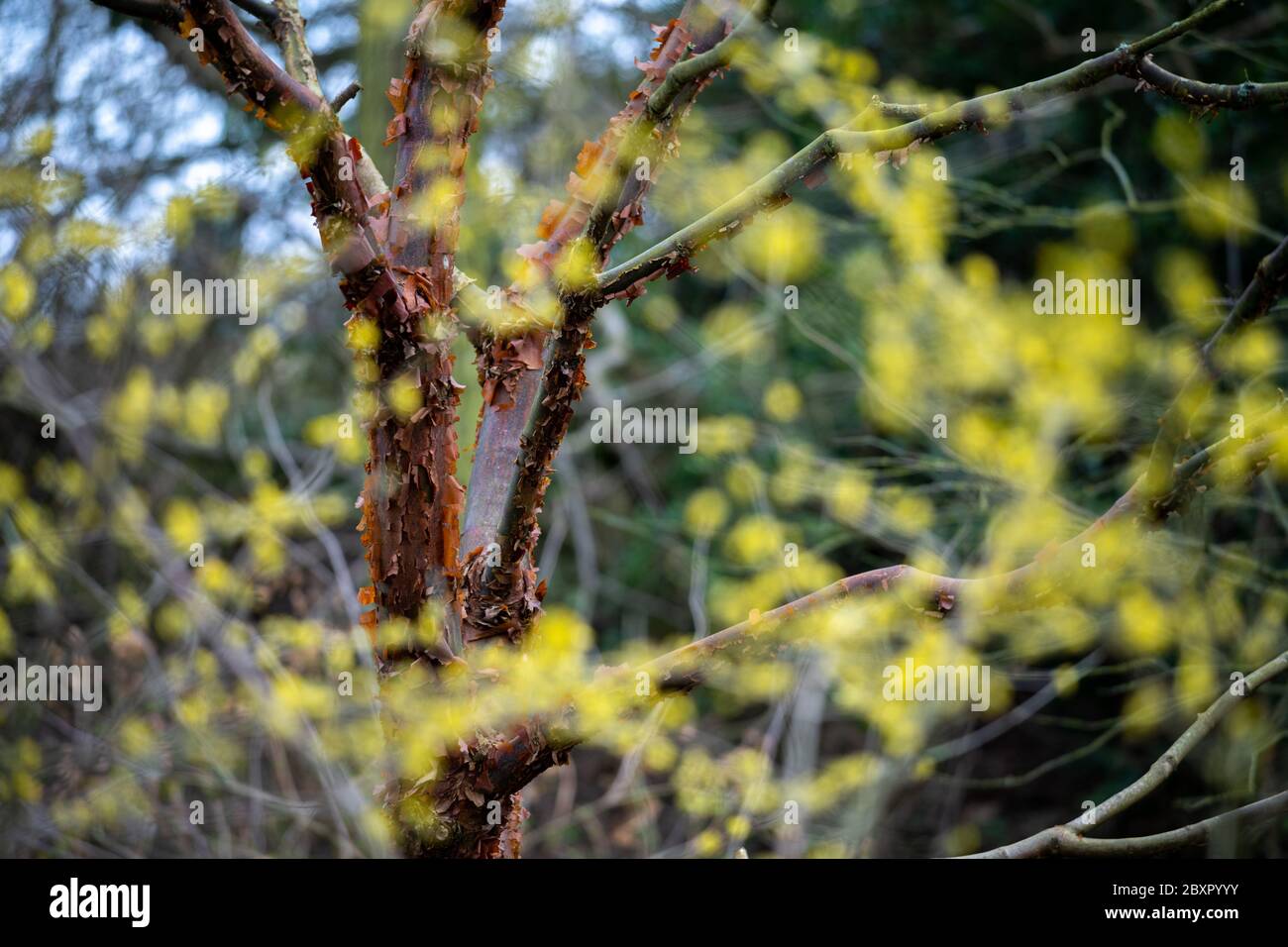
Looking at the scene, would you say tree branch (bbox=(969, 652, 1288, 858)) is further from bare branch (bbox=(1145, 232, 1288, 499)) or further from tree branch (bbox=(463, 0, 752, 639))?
tree branch (bbox=(463, 0, 752, 639))

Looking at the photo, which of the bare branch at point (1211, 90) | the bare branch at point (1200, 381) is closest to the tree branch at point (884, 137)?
the bare branch at point (1211, 90)

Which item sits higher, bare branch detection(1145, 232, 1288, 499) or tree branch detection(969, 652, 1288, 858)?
bare branch detection(1145, 232, 1288, 499)

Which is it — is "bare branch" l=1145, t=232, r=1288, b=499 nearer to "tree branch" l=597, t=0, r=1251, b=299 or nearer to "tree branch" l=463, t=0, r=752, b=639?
"tree branch" l=597, t=0, r=1251, b=299

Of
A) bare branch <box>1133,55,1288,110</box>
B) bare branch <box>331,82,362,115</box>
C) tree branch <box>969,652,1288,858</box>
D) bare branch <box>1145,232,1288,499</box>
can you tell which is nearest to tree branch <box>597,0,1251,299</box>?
bare branch <box>1133,55,1288,110</box>

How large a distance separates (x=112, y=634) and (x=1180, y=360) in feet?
10.8

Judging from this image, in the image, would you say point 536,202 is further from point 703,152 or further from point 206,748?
point 206,748

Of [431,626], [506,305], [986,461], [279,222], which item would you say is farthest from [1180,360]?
[279,222]

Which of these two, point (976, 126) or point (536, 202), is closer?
point (976, 126)

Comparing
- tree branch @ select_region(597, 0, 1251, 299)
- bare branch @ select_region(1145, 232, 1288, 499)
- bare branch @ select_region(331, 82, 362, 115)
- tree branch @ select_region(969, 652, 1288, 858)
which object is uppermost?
bare branch @ select_region(331, 82, 362, 115)

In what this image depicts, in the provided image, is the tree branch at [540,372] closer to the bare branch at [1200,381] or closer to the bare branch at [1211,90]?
the bare branch at [1211,90]

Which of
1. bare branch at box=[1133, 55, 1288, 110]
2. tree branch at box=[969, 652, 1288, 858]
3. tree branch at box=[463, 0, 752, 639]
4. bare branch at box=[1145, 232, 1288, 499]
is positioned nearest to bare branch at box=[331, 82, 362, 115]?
tree branch at box=[463, 0, 752, 639]

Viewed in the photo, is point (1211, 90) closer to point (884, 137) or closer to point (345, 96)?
point (884, 137)

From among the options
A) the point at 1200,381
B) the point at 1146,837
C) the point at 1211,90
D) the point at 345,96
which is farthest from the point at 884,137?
the point at 1146,837
